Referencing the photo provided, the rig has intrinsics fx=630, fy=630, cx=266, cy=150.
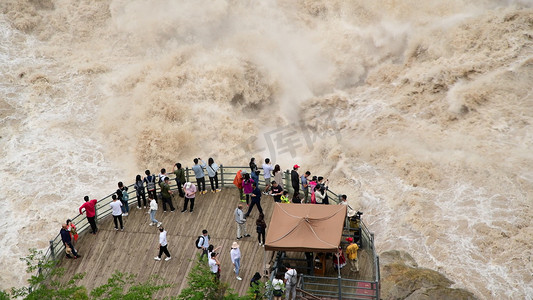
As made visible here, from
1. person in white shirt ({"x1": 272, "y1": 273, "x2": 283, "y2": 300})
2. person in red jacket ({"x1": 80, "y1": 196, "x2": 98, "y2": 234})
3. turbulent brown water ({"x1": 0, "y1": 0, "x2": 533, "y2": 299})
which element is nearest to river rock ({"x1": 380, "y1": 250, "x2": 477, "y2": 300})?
turbulent brown water ({"x1": 0, "y1": 0, "x2": 533, "y2": 299})

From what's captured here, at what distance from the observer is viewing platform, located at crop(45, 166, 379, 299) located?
17.6 m

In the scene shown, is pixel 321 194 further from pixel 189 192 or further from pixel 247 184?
pixel 189 192

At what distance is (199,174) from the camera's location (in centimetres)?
2128

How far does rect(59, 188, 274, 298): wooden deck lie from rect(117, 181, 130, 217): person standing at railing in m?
0.25

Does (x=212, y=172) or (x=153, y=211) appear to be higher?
(x=212, y=172)

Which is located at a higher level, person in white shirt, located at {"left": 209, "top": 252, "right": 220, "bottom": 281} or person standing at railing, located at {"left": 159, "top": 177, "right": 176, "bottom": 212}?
person standing at railing, located at {"left": 159, "top": 177, "right": 176, "bottom": 212}

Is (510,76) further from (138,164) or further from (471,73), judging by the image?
(138,164)

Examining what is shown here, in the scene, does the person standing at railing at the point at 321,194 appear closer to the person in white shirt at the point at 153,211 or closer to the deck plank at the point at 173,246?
the deck plank at the point at 173,246

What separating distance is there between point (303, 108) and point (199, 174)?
1520cm

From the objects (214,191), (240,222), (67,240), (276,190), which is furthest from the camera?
(214,191)

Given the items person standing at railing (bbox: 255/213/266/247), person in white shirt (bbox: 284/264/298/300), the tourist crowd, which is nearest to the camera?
person in white shirt (bbox: 284/264/298/300)

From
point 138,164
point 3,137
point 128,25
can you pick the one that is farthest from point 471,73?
point 3,137

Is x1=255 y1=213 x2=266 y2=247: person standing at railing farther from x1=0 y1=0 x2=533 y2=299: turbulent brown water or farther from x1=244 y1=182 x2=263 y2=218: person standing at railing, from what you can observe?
x1=0 y1=0 x2=533 y2=299: turbulent brown water

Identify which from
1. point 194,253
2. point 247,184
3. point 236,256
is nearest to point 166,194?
point 194,253
